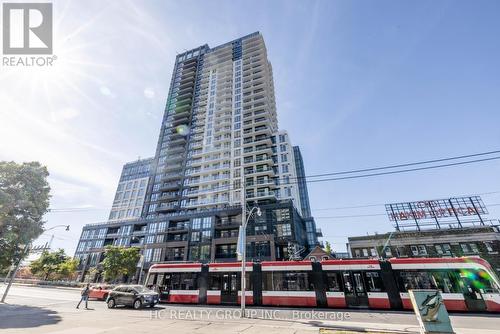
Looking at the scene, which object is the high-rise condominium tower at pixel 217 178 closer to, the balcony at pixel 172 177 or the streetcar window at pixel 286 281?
the balcony at pixel 172 177

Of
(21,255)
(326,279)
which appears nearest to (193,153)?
(21,255)

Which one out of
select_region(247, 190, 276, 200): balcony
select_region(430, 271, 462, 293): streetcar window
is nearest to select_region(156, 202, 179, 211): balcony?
select_region(247, 190, 276, 200): balcony

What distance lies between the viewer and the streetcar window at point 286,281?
16109 mm

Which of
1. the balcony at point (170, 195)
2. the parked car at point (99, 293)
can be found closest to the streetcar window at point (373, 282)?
the parked car at point (99, 293)

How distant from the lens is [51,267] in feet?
153

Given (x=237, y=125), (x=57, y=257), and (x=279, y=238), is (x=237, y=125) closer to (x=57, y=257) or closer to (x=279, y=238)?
(x=279, y=238)

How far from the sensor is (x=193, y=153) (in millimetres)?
62812

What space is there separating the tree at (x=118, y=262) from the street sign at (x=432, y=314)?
4450cm

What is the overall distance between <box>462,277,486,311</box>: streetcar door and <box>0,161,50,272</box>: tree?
99.8ft

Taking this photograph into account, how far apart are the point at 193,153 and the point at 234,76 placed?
27.6 metres

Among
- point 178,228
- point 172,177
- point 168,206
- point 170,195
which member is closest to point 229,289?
point 178,228

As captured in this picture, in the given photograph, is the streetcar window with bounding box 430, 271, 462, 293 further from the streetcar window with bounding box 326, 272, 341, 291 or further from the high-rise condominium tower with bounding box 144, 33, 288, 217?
the high-rise condominium tower with bounding box 144, 33, 288, 217

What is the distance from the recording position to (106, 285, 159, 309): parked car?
15.9 metres

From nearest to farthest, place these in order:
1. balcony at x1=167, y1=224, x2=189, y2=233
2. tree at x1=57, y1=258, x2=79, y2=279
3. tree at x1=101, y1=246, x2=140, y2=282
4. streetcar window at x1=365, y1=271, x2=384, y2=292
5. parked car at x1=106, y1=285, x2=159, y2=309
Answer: streetcar window at x1=365, y1=271, x2=384, y2=292 < parked car at x1=106, y1=285, x2=159, y2=309 < tree at x1=101, y1=246, x2=140, y2=282 < tree at x1=57, y1=258, x2=79, y2=279 < balcony at x1=167, y1=224, x2=189, y2=233
